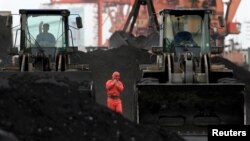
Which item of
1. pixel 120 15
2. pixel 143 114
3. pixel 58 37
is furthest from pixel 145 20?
pixel 143 114

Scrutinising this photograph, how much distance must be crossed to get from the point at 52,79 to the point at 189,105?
2.58 metres

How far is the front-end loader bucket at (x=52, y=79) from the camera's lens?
27.8 ft

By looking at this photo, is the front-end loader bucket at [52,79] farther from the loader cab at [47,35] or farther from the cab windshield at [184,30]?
the cab windshield at [184,30]

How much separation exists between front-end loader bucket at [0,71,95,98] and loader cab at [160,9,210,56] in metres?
1.99

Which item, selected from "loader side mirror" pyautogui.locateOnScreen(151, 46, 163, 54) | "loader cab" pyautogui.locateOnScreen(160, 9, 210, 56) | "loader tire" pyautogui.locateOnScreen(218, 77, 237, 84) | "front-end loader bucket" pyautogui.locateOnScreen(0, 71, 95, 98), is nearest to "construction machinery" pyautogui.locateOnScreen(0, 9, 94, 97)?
"front-end loader bucket" pyautogui.locateOnScreen(0, 71, 95, 98)

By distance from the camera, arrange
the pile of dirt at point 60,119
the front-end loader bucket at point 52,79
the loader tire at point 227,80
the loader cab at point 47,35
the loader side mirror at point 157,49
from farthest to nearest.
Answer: the loader cab at point 47,35 < the loader side mirror at point 157,49 < the loader tire at point 227,80 < the front-end loader bucket at point 52,79 < the pile of dirt at point 60,119

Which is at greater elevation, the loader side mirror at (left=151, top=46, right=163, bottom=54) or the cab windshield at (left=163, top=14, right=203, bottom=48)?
the cab windshield at (left=163, top=14, right=203, bottom=48)

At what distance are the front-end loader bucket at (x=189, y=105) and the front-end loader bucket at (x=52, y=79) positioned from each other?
3.36 ft

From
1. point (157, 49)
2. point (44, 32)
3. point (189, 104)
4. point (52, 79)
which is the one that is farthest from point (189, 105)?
point (44, 32)

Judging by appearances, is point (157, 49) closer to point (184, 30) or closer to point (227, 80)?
point (184, 30)

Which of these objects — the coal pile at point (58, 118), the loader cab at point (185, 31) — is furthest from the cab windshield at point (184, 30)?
the coal pile at point (58, 118)

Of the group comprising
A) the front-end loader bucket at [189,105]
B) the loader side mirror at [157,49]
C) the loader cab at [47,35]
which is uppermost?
the loader cab at [47,35]

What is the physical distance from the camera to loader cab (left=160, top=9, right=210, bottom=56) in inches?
486

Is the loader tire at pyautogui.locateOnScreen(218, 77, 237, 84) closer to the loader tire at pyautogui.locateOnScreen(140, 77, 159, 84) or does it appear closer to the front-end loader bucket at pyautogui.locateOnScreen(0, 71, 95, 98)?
the loader tire at pyautogui.locateOnScreen(140, 77, 159, 84)
